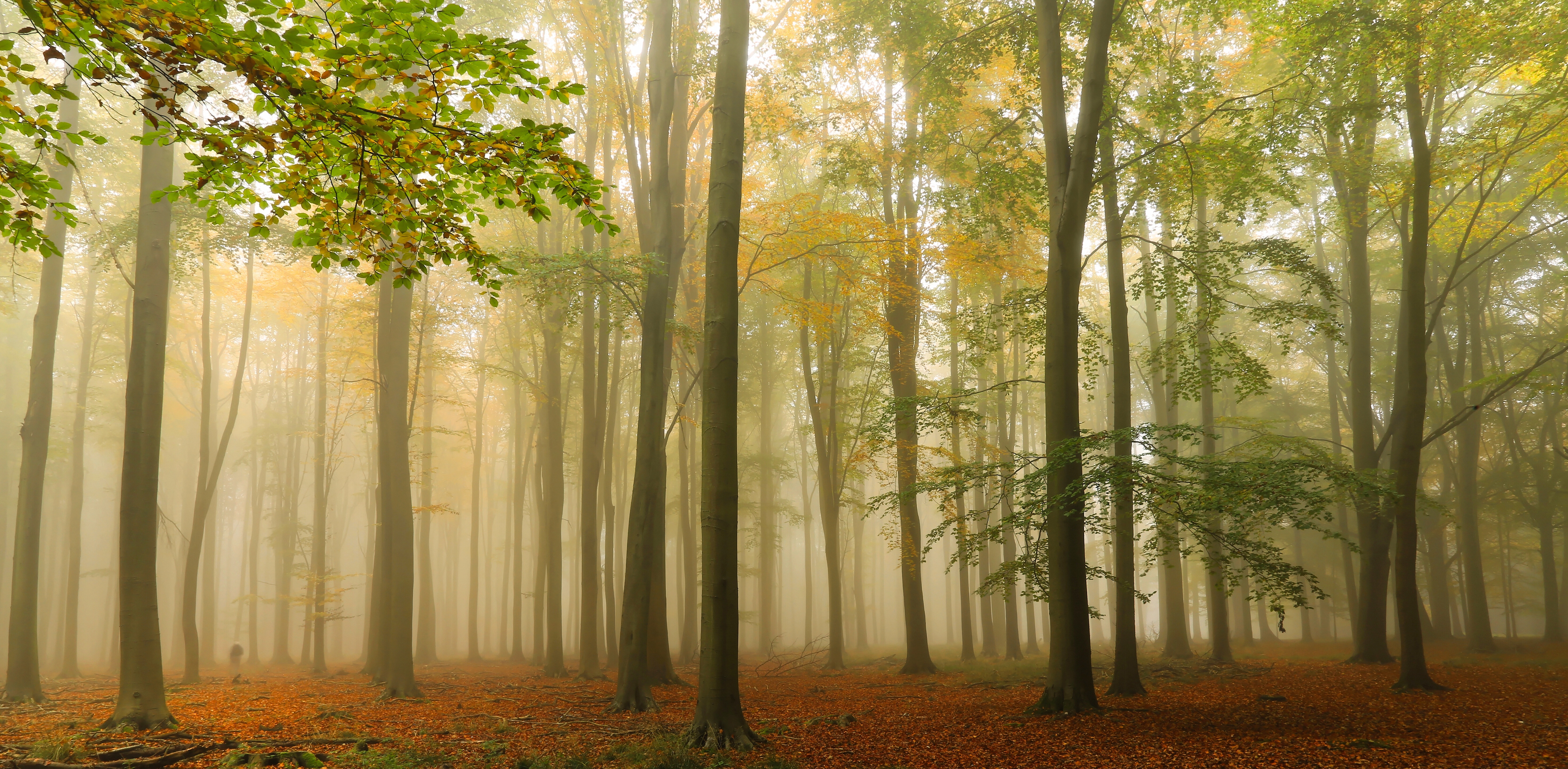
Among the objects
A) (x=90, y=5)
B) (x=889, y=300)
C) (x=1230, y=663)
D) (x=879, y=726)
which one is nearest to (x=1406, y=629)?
(x=1230, y=663)

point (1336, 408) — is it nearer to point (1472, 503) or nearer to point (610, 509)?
point (1472, 503)

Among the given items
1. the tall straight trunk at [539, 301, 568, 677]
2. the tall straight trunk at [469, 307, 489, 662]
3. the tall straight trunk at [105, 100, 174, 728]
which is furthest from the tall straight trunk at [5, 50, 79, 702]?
the tall straight trunk at [469, 307, 489, 662]

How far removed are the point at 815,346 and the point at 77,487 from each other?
20590 mm

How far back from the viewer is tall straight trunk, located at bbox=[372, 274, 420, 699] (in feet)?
36.0

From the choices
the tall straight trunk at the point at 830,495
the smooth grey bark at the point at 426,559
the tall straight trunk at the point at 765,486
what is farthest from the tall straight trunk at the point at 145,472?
the tall straight trunk at the point at 765,486

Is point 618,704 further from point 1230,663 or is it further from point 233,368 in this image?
point 233,368

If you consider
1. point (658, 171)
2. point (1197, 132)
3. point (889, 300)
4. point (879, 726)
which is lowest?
point (879, 726)

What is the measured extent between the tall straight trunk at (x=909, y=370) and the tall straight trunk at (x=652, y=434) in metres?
4.65

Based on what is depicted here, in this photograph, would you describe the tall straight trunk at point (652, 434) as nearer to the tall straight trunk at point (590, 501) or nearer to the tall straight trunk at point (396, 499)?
the tall straight trunk at point (590, 501)

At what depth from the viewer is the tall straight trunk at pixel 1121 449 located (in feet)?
27.0

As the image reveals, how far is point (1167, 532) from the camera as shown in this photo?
315 inches

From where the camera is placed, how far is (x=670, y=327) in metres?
11.3

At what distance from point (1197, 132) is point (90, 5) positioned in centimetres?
1862

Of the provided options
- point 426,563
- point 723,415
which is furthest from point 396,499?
point 426,563
